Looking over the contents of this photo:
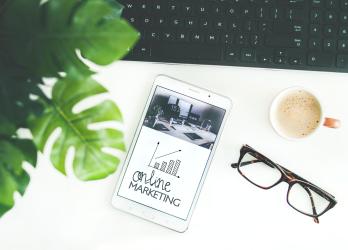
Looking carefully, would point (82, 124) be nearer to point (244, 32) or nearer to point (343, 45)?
point (244, 32)

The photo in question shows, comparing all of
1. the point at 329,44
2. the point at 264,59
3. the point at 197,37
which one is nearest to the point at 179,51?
the point at 197,37

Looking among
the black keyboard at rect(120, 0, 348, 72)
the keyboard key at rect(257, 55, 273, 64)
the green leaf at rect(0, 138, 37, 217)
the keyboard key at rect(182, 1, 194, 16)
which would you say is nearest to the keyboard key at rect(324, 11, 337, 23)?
→ the black keyboard at rect(120, 0, 348, 72)

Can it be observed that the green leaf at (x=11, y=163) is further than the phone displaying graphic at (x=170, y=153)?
No

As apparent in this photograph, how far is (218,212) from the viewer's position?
792mm

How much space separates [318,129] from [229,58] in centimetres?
18

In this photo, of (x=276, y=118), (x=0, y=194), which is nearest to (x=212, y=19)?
(x=276, y=118)

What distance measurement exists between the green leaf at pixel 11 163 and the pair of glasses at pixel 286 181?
34cm

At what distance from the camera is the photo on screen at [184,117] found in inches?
31.2

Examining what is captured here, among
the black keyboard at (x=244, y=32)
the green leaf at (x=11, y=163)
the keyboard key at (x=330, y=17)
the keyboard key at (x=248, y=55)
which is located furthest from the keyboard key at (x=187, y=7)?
the green leaf at (x=11, y=163)

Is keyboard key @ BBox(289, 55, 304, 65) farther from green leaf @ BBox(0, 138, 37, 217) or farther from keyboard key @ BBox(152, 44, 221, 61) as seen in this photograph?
green leaf @ BBox(0, 138, 37, 217)

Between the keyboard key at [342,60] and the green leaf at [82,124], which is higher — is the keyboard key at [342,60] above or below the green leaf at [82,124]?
above

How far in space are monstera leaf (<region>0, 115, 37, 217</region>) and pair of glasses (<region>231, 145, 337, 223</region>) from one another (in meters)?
0.35

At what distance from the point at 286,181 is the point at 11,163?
16.9 inches

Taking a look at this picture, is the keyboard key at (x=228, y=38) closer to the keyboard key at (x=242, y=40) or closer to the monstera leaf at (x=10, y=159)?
the keyboard key at (x=242, y=40)
